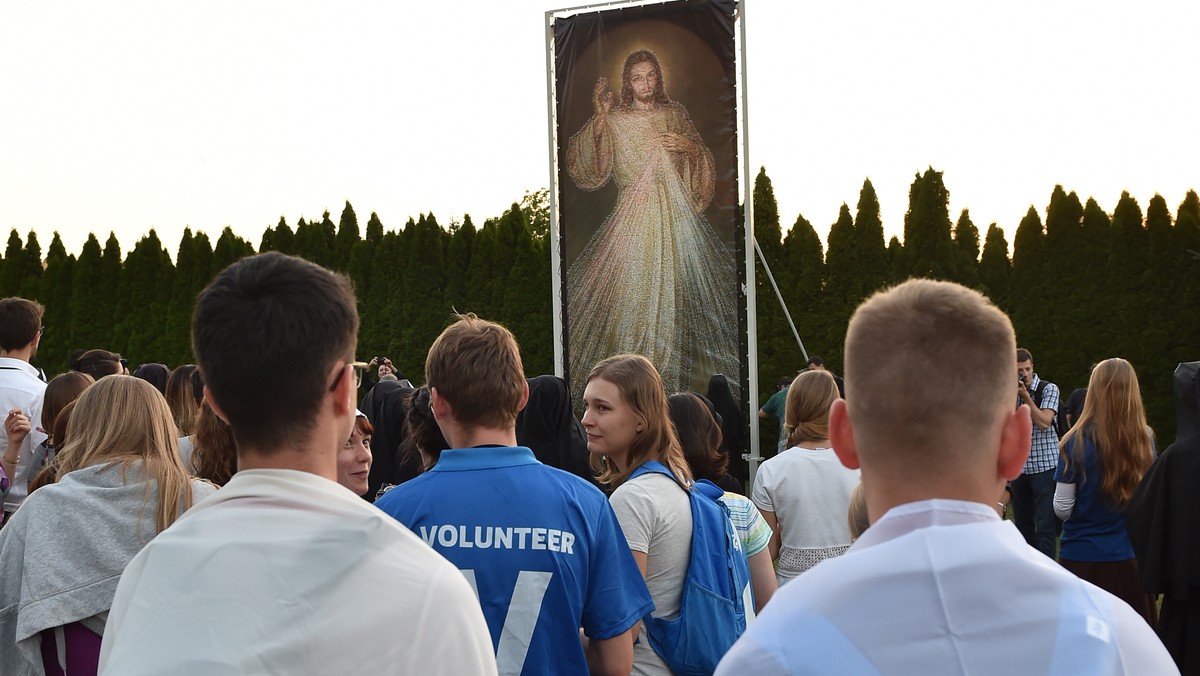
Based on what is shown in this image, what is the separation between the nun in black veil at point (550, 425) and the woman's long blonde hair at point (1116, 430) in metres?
3.00

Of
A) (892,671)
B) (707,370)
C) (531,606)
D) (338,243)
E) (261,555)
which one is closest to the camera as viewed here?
(892,671)

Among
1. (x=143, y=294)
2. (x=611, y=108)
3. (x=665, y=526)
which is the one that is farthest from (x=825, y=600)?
(x=143, y=294)

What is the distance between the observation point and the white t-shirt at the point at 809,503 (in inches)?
176

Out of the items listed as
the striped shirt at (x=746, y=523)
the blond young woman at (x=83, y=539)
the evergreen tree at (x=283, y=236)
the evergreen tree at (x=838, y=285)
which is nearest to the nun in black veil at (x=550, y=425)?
the striped shirt at (x=746, y=523)

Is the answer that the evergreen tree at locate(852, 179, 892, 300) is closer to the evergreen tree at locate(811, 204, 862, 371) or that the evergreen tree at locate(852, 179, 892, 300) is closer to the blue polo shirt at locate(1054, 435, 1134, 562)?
the evergreen tree at locate(811, 204, 862, 371)

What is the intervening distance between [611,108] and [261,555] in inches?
432

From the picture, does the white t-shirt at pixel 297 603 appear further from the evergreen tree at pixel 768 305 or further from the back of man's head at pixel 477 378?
the evergreen tree at pixel 768 305

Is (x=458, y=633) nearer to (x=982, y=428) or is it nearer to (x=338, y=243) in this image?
(x=982, y=428)

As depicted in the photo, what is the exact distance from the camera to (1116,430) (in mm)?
5984

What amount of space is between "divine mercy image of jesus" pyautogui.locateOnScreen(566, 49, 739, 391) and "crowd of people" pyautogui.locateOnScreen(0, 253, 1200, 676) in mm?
6209

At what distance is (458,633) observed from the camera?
4.58ft

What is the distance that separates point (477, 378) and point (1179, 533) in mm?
3498

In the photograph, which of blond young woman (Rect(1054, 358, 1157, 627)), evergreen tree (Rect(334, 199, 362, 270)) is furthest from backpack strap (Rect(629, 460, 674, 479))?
evergreen tree (Rect(334, 199, 362, 270))

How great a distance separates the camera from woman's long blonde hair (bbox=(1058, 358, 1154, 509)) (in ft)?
19.4
